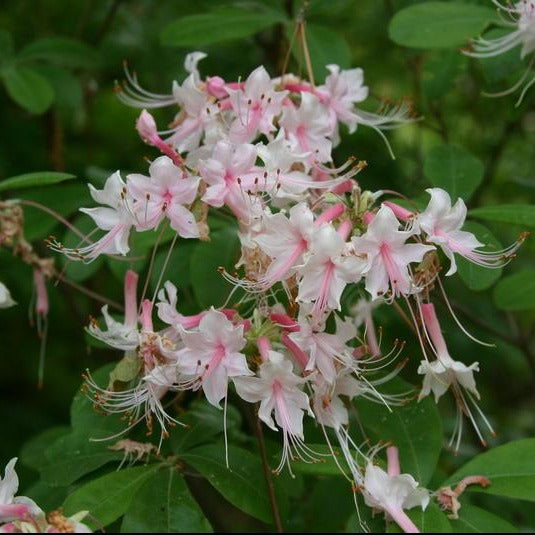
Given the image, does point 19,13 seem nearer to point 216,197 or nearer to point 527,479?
point 216,197

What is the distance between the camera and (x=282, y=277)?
1.41 metres

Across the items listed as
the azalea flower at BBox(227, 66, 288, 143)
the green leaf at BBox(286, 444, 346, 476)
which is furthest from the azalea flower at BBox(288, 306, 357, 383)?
Answer: the azalea flower at BBox(227, 66, 288, 143)

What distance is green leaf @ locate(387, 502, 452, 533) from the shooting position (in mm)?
1393

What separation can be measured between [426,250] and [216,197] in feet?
1.04

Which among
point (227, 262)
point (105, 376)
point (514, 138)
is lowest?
point (514, 138)

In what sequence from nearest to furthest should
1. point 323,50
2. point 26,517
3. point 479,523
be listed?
point 26,517, point 479,523, point 323,50

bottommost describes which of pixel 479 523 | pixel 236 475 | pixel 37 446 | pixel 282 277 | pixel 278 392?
pixel 37 446

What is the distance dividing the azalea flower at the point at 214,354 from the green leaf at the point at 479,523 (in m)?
0.38

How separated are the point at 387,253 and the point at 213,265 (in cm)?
55

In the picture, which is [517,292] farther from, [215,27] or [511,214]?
[215,27]

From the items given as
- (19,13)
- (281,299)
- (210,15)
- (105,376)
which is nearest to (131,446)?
(105,376)

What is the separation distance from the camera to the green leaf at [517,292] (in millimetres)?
2039

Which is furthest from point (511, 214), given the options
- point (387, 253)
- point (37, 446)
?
point (37, 446)

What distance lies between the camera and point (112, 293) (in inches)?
109
